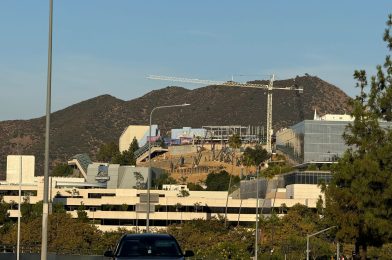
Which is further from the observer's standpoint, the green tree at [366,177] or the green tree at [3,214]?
the green tree at [3,214]

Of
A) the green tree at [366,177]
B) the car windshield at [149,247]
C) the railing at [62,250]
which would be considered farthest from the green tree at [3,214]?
the car windshield at [149,247]

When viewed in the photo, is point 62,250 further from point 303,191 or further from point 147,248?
point 303,191

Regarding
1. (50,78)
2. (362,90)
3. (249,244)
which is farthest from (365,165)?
(249,244)

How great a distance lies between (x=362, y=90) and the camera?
1677 inches

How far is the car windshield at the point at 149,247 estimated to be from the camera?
27.4 m

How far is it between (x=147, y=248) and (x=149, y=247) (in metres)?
0.06

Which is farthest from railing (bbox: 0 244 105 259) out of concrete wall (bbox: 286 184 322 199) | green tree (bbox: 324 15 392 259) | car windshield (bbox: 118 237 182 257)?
concrete wall (bbox: 286 184 322 199)

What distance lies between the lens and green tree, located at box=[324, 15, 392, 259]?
39.6 m

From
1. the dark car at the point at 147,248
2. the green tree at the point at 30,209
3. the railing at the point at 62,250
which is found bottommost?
the railing at the point at 62,250

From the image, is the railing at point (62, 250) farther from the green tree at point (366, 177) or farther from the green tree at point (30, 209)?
the green tree at point (30, 209)

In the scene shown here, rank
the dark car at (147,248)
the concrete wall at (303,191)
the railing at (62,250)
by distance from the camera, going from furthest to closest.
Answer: the concrete wall at (303,191)
the railing at (62,250)
the dark car at (147,248)

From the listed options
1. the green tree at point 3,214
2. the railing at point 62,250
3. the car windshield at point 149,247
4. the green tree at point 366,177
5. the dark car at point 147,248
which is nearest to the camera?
the dark car at point 147,248

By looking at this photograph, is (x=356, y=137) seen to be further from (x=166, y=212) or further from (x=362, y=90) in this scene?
(x=166, y=212)

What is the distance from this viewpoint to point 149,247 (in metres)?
27.6
